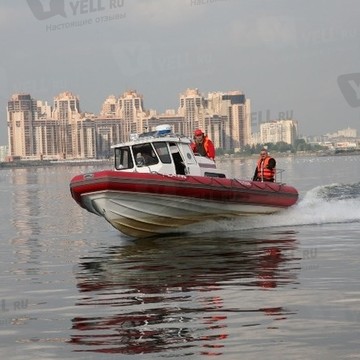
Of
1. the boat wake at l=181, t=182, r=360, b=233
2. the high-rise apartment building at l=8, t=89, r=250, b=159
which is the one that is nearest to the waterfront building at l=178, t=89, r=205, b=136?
the high-rise apartment building at l=8, t=89, r=250, b=159

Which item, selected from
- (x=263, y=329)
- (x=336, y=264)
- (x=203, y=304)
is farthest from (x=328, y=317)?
(x=336, y=264)

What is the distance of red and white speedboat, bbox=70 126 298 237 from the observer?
18891 mm

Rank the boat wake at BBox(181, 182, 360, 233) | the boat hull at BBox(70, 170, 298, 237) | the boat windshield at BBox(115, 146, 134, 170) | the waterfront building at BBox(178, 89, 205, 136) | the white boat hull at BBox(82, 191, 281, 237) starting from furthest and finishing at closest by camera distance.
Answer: the waterfront building at BBox(178, 89, 205, 136)
the boat wake at BBox(181, 182, 360, 233)
the boat windshield at BBox(115, 146, 134, 170)
the white boat hull at BBox(82, 191, 281, 237)
the boat hull at BBox(70, 170, 298, 237)

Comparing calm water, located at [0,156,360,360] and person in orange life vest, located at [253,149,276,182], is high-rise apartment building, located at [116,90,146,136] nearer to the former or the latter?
person in orange life vest, located at [253,149,276,182]

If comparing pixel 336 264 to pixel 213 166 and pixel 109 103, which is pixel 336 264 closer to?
pixel 213 166

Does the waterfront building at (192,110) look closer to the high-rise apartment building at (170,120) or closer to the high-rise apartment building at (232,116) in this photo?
the high-rise apartment building at (170,120)

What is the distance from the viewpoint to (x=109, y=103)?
6230 inches

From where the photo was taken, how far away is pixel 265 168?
73.2ft

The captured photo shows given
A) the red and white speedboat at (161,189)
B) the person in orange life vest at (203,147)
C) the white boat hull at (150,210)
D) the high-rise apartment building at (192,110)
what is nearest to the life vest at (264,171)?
the red and white speedboat at (161,189)

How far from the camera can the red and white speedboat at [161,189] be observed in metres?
18.9

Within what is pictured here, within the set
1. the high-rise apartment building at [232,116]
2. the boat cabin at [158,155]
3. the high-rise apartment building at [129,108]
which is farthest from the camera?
the high-rise apartment building at [232,116]

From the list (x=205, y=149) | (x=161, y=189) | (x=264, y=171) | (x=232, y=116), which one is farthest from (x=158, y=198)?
(x=232, y=116)

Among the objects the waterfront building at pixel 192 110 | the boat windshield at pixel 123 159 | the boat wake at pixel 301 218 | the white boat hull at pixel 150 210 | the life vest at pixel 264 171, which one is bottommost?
the boat wake at pixel 301 218

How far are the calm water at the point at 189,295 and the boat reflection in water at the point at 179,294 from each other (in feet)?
0.05
